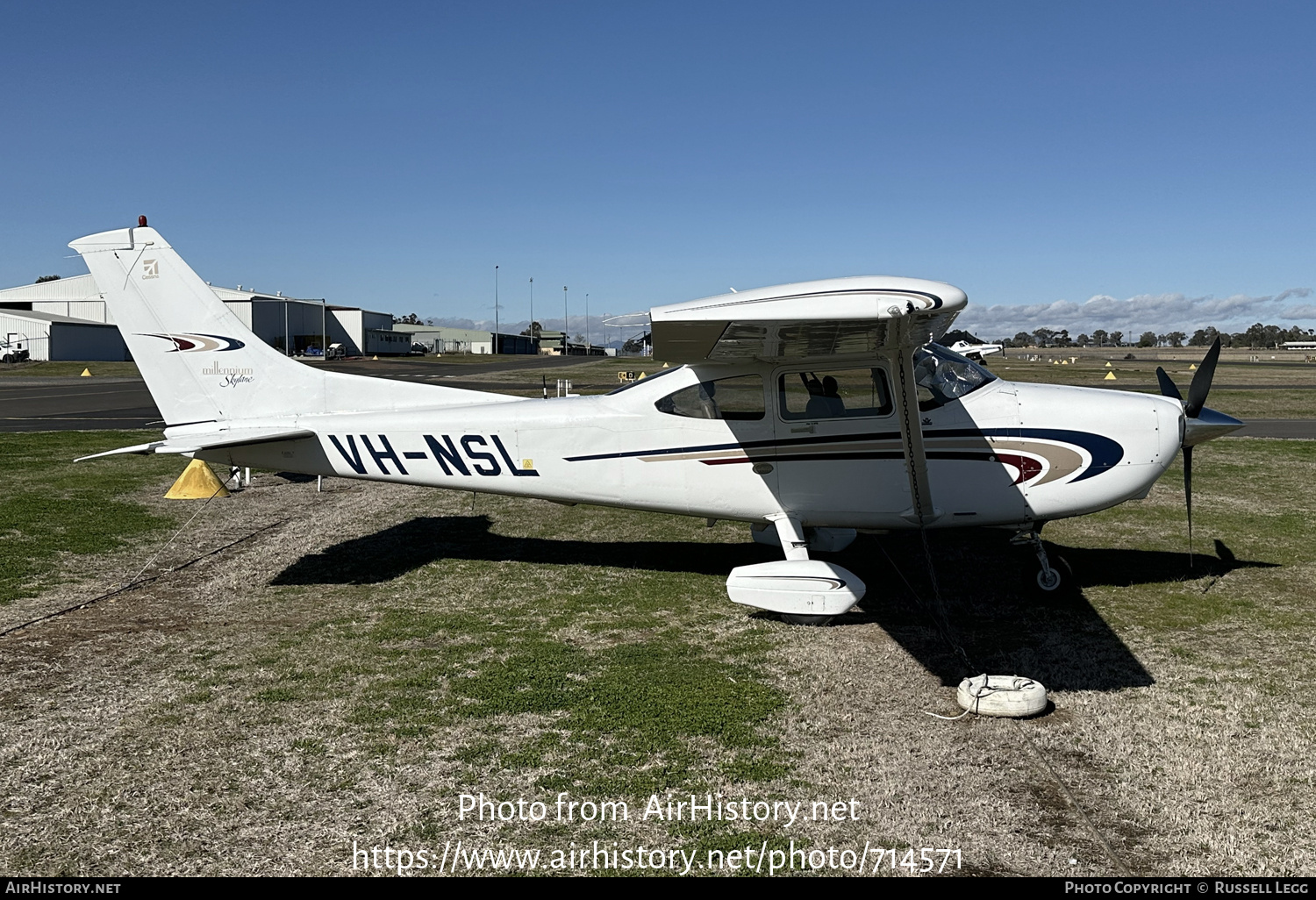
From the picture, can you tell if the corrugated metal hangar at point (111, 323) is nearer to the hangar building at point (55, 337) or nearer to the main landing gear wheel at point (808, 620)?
the hangar building at point (55, 337)

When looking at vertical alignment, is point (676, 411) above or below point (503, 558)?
above

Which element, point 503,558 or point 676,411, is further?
point 503,558

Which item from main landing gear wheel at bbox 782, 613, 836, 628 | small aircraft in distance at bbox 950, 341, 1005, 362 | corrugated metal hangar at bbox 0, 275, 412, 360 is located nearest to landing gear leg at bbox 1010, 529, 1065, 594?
main landing gear wheel at bbox 782, 613, 836, 628

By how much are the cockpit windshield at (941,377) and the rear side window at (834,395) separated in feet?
1.09

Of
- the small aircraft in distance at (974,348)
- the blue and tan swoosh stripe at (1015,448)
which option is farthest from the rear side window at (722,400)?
the small aircraft in distance at (974,348)

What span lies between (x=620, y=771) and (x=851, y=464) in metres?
3.50

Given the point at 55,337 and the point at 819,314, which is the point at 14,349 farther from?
the point at 819,314

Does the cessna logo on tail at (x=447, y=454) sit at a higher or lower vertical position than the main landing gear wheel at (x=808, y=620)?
higher

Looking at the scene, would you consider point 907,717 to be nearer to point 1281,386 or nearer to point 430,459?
point 430,459

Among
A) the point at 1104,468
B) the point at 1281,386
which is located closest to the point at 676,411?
the point at 1104,468

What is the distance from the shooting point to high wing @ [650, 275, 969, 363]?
4.93 metres

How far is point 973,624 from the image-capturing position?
269 inches

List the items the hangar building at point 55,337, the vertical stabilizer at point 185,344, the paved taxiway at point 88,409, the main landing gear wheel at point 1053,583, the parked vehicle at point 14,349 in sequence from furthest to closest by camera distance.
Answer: the hangar building at point 55,337, the parked vehicle at point 14,349, the paved taxiway at point 88,409, the vertical stabilizer at point 185,344, the main landing gear wheel at point 1053,583

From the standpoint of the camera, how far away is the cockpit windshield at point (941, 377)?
6988 mm
